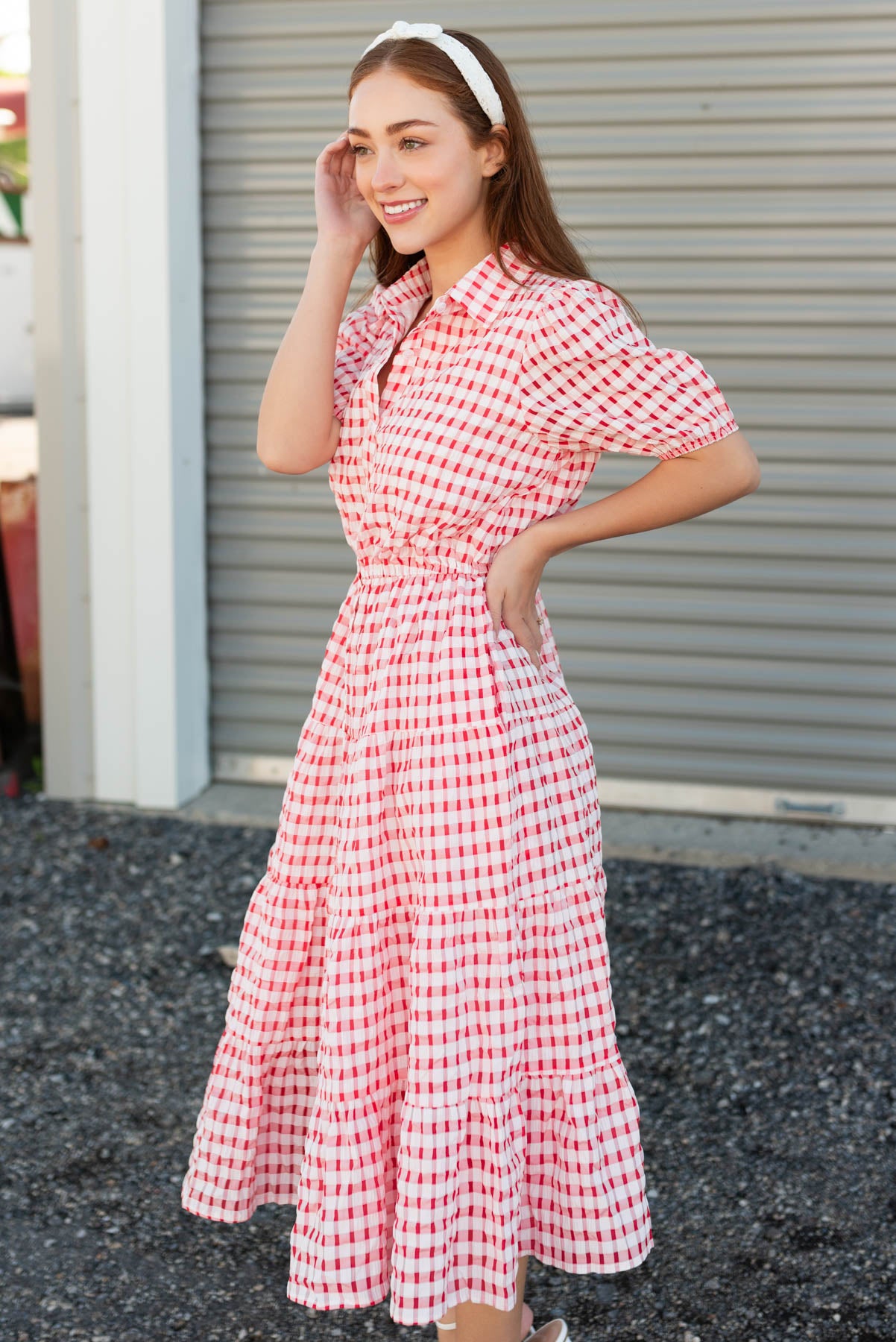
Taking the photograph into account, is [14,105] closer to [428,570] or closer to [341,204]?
[341,204]

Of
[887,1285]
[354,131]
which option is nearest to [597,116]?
[354,131]

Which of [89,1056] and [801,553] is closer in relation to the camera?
[89,1056]

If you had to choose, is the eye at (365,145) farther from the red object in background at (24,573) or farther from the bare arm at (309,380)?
the red object in background at (24,573)

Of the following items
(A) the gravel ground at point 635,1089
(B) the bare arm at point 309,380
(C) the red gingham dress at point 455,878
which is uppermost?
(B) the bare arm at point 309,380

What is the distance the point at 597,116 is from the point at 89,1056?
10.5 feet

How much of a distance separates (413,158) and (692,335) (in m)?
2.88

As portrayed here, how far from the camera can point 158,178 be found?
4566mm

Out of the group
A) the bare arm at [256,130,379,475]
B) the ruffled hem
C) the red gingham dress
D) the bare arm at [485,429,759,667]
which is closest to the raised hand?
the bare arm at [256,130,379,475]

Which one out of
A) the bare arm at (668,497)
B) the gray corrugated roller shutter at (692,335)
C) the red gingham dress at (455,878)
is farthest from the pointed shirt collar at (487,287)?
the gray corrugated roller shutter at (692,335)

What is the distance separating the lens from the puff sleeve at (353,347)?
2.07 m

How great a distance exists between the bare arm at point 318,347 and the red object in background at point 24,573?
3.53m

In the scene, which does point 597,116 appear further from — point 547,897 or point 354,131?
point 547,897

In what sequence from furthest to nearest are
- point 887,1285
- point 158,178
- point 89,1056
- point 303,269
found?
1. point 303,269
2. point 158,178
3. point 89,1056
4. point 887,1285

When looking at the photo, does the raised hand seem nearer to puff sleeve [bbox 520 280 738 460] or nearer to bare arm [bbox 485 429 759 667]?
puff sleeve [bbox 520 280 738 460]
